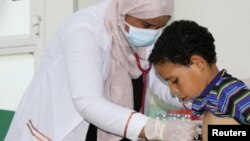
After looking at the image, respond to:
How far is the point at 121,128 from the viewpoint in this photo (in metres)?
1.27

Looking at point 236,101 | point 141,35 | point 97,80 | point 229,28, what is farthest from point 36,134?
point 229,28

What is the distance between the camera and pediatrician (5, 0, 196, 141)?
1274mm

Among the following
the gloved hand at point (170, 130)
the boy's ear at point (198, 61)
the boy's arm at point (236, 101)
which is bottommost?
the gloved hand at point (170, 130)

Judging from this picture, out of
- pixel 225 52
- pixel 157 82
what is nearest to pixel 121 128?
pixel 157 82

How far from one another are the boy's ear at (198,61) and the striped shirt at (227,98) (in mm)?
60

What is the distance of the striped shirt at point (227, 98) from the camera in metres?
1.11

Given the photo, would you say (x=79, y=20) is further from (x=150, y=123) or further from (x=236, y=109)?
(x=236, y=109)

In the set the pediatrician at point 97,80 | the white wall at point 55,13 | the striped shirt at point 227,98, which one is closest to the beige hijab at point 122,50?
the pediatrician at point 97,80

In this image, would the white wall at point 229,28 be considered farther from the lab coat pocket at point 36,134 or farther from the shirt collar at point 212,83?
the lab coat pocket at point 36,134

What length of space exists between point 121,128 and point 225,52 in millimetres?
950

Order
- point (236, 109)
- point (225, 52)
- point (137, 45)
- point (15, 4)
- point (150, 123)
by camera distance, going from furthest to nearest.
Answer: point (15, 4), point (225, 52), point (137, 45), point (150, 123), point (236, 109)

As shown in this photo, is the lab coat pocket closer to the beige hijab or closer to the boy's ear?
the beige hijab

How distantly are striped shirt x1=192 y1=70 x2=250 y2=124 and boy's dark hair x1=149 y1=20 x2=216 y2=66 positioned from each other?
Answer: 94 mm

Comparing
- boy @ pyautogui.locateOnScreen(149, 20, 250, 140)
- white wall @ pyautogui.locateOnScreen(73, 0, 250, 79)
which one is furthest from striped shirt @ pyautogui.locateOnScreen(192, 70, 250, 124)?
white wall @ pyautogui.locateOnScreen(73, 0, 250, 79)
